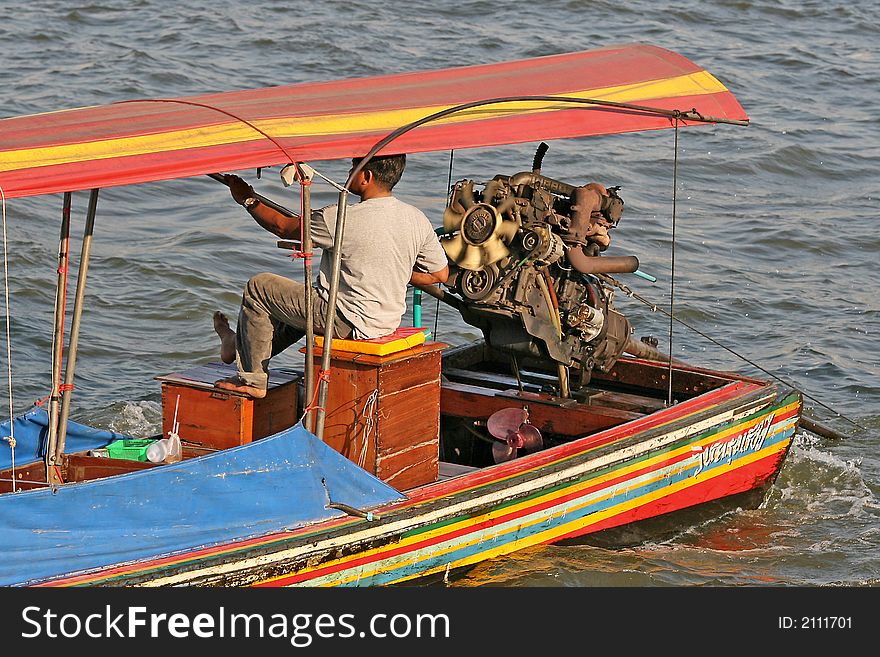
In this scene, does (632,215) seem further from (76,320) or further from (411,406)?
(76,320)

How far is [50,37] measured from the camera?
17.6 metres

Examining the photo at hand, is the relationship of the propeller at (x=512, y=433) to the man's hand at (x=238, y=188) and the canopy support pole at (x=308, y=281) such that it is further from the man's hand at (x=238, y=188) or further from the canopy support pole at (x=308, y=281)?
the man's hand at (x=238, y=188)

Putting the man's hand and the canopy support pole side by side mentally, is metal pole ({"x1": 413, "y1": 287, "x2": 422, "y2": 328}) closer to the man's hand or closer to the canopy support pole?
the canopy support pole

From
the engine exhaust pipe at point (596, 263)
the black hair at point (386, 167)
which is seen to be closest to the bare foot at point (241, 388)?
the black hair at point (386, 167)

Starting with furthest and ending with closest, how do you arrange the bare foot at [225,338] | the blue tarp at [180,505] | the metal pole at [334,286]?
the bare foot at [225,338], the metal pole at [334,286], the blue tarp at [180,505]

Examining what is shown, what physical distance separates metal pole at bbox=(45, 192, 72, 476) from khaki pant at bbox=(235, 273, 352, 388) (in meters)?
0.75

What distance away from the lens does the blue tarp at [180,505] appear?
4992 mm

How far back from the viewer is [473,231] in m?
6.52

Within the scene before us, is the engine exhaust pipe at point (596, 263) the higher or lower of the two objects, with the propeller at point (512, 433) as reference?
higher

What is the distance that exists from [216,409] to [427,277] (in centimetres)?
107

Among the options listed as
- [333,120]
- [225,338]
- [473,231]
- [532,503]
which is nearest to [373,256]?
[333,120]

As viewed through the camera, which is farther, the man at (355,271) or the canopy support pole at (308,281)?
the man at (355,271)

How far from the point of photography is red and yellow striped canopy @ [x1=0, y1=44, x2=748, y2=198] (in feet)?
16.7
